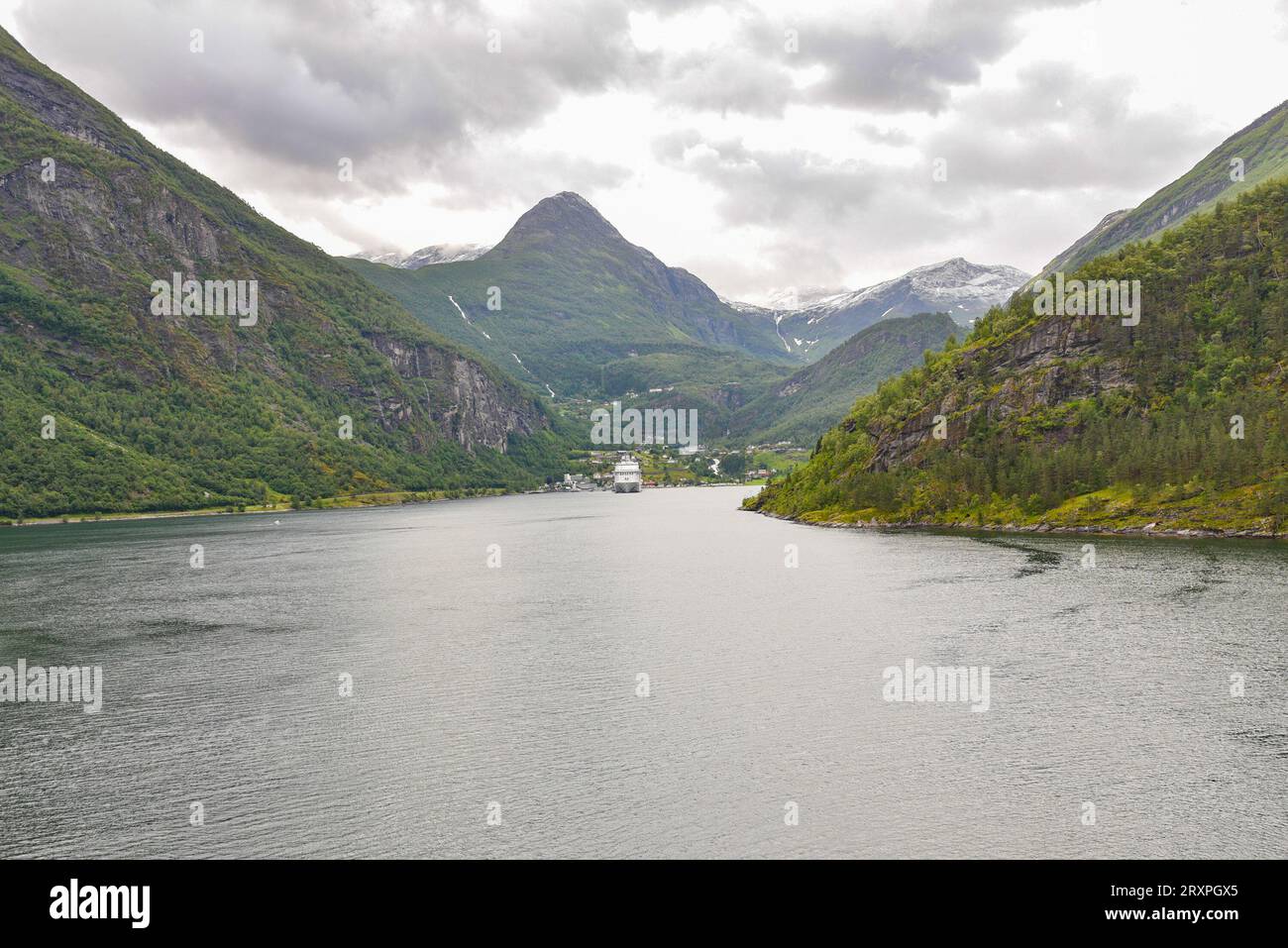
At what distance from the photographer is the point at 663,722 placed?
170ft

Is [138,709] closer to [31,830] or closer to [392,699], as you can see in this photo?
[392,699]

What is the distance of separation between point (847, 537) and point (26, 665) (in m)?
136

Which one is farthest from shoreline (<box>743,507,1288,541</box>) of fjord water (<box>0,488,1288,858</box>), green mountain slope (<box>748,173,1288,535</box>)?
fjord water (<box>0,488,1288,858</box>)

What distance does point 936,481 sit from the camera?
7544 inches

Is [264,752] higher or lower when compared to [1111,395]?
lower

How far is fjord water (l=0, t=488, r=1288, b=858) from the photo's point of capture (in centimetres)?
3659

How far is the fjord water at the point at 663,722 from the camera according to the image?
3659 centimetres

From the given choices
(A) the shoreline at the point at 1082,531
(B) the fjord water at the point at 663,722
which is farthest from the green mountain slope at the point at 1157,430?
(B) the fjord water at the point at 663,722

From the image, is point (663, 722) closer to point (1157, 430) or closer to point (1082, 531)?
point (1082, 531)

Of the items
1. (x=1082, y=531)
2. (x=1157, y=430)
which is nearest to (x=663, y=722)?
(x=1082, y=531)

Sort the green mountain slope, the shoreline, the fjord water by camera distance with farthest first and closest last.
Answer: the green mountain slope < the shoreline < the fjord water

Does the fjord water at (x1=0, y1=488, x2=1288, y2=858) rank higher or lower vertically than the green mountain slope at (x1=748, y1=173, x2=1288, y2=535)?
lower

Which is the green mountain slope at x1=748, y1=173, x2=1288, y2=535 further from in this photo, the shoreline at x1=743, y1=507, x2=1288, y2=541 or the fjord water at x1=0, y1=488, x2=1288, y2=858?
the fjord water at x1=0, y1=488, x2=1288, y2=858
